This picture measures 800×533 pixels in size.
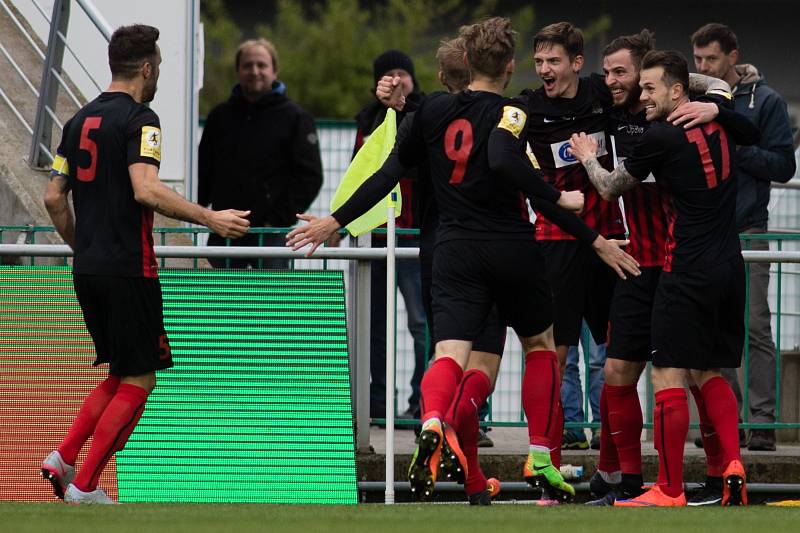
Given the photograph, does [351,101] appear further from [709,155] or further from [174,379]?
[709,155]

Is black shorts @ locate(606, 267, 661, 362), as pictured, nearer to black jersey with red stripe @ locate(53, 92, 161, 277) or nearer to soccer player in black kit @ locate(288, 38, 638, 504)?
soccer player in black kit @ locate(288, 38, 638, 504)

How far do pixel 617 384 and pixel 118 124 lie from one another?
278cm

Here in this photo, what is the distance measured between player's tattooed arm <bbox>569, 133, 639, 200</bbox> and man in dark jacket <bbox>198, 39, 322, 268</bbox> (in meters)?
3.74

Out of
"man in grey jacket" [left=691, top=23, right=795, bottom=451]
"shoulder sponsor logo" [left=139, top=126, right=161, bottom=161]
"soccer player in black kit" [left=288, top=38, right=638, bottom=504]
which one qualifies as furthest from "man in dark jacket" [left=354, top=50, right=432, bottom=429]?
"shoulder sponsor logo" [left=139, top=126, right=161, bottom=161]

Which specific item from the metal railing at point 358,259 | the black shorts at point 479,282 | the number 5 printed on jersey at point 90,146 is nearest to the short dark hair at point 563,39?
the black shorts at point 479,282

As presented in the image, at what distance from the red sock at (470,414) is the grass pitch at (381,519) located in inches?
16.5

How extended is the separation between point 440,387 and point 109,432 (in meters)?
1.63

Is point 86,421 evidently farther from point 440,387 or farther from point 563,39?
point 563,39

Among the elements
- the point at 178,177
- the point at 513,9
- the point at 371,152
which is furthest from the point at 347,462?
the point at 513,9

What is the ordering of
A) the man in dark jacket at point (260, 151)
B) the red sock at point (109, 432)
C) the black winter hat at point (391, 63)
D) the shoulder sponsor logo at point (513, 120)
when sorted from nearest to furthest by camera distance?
the shoulder sponsor logo at point (513, 120) < the red sock at point (109, 432) < the black winter hat at point (391, 63) < the man in dark jacket at point (260, 151)

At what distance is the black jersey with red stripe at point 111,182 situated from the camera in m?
Answer: 7.45

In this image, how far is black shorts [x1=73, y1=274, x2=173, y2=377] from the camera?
294 inches

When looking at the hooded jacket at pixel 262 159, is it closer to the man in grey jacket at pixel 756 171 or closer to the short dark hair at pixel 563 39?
the man in grey jacket at pixel 756 171

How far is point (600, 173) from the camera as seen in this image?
7.77 meters
